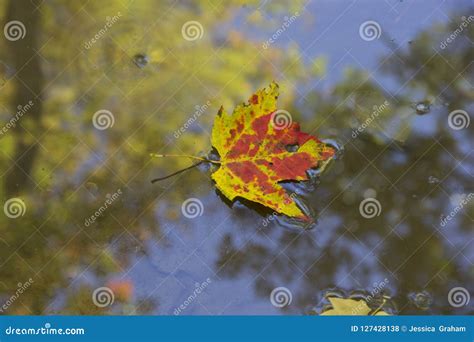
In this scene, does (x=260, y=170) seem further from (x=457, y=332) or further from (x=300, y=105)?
(x=457, y=332)

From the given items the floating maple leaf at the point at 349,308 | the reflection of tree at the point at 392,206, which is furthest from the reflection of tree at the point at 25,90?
the floating maple leaf at the point at 349,308

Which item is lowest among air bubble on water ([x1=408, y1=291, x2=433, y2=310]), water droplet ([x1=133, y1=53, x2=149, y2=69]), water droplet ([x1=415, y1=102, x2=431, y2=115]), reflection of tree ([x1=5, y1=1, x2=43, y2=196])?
reflection of tree ([x1=5, y1=1, x2=43, y2=196])

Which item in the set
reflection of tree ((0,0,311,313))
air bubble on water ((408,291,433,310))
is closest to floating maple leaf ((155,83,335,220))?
reflection of tree ((0,0,311,313))

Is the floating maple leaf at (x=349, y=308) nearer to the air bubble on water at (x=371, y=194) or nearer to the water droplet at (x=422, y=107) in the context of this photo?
the air bubble on water at (x=371, y=194)

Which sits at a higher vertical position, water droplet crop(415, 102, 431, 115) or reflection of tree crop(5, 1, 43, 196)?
water droplet crop(415, 102, 431, 115)

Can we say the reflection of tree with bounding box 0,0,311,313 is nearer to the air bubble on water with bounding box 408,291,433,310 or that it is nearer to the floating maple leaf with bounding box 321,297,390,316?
the floating maple leaf with bounding box 321,297,390,316

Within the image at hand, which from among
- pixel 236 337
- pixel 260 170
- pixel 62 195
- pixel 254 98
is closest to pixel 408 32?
pixel 254 98

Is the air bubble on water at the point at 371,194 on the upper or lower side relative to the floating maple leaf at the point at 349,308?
upper
